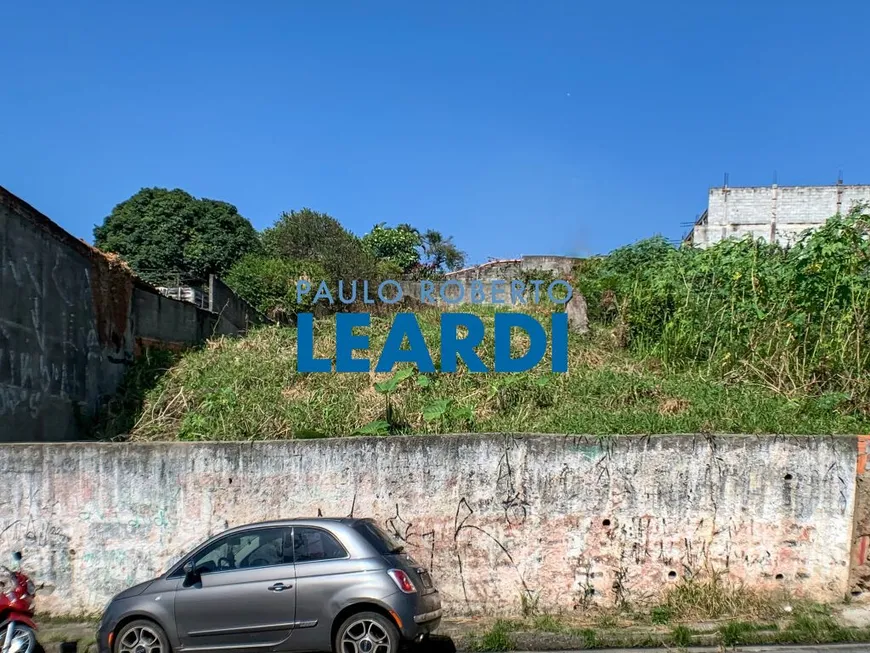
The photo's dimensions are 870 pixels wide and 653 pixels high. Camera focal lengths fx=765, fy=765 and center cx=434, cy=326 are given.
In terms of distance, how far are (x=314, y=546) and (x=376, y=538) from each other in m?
0.58

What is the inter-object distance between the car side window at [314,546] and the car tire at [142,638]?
1.47 metres

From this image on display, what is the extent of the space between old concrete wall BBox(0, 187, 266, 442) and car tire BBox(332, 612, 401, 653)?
18.0ft

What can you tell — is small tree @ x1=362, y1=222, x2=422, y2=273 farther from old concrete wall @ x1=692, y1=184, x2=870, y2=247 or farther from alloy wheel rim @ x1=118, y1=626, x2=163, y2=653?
alloy wheel rim @ x1=118, y1=626, x2=163, y2=653

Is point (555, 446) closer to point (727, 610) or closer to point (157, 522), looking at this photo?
point (727, 610)

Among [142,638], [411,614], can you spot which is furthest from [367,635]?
[142,638]

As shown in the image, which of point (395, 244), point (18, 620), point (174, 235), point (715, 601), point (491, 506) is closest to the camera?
point (18, 620)

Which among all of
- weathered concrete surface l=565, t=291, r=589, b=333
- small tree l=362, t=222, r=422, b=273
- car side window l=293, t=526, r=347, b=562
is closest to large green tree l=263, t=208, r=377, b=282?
small tree l=362, t=222, r=422, b=273

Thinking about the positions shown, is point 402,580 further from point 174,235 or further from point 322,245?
point 174,235

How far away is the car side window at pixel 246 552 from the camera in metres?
7.10

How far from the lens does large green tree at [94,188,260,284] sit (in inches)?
1325

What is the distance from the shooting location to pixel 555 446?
8.77m

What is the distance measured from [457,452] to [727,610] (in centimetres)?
341

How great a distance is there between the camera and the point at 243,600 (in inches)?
272

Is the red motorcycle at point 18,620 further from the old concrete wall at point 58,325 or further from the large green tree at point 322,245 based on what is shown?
the large green tree at point 322,245
